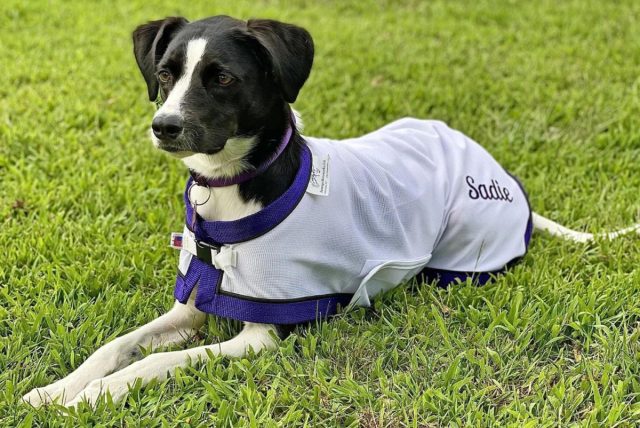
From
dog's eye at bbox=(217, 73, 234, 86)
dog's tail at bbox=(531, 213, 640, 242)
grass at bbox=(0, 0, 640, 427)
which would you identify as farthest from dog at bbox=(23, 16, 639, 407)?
dog's tail at bbox=(531, 213, 640, 242)

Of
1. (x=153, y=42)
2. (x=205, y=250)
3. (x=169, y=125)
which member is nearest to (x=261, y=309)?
(x=205, y=250)

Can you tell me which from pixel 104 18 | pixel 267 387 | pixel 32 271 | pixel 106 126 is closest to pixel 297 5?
pixel 104 18

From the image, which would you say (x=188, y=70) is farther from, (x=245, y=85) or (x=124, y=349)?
(x=124, y=349)

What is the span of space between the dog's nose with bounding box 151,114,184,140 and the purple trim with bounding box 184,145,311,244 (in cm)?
42

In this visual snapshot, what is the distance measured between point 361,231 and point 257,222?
521mm

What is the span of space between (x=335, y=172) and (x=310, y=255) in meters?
0.39

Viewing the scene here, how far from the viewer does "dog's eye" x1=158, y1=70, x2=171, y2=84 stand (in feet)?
9.25

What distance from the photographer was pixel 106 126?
527 cm

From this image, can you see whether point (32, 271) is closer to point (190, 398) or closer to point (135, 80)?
point (190, 398)

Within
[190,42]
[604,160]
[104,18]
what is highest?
[190,42]

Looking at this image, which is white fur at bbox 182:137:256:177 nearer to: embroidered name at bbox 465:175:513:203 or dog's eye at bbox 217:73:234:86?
dog's eye at bbox 217:73:234:86

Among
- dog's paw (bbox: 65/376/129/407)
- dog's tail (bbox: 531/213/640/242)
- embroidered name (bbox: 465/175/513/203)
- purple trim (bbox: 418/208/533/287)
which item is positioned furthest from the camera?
dog's tail (bbox: 531/213/640/242)

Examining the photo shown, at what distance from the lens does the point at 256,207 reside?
294 cm

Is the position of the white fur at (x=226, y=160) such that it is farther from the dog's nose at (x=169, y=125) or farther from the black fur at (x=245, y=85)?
the dog's nose at (x=169, y=125)
